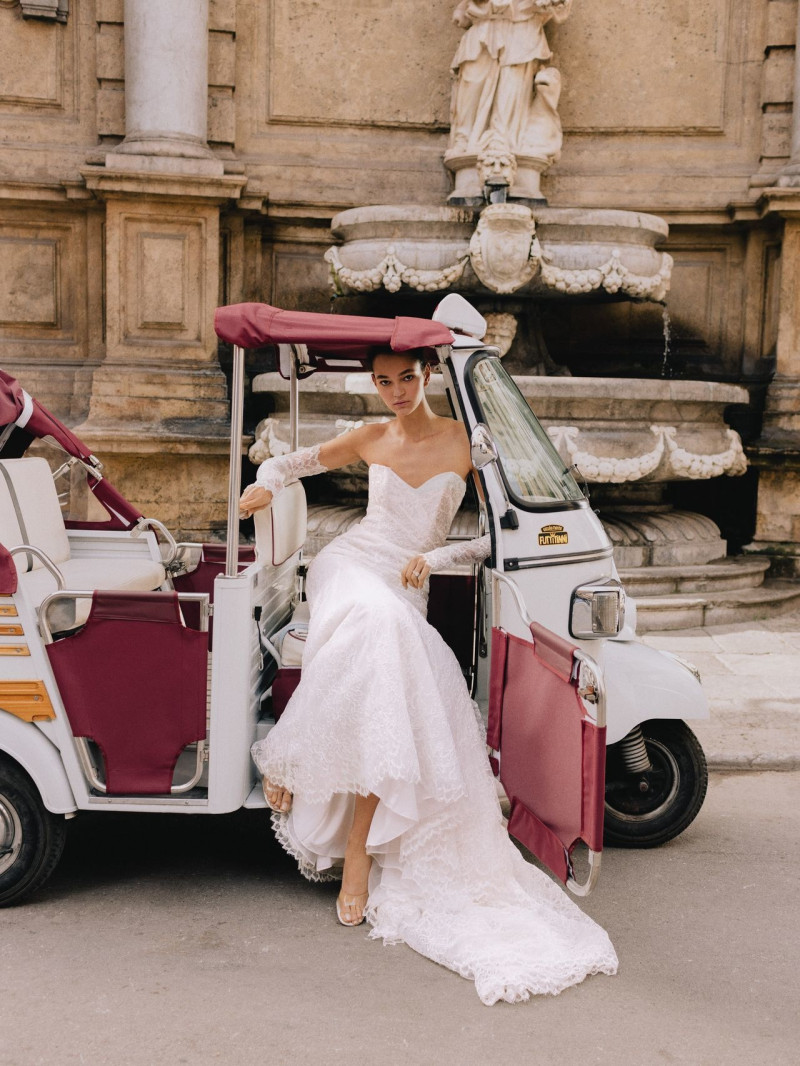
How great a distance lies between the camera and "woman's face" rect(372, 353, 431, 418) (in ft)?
13.0

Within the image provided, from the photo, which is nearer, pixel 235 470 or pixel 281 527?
pixel 235 470

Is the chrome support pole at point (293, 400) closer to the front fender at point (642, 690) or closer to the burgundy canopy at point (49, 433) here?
the burgundy canopy at point (49, 433)

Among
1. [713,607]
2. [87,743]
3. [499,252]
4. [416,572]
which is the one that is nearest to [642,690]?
[416,572]

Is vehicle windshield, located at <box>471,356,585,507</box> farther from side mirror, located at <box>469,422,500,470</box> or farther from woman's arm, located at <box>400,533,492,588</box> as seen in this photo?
woman's arm, located at <box>400,533,492,588</box>

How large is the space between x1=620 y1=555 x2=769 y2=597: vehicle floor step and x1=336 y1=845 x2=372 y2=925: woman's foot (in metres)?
4.63

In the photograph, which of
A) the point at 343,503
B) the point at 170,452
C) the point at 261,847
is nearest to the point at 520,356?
the point at 343,503

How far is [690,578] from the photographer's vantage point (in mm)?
8289

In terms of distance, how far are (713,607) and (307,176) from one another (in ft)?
16.0

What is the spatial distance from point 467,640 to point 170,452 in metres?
5.02

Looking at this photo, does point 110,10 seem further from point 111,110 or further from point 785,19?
point 785,19

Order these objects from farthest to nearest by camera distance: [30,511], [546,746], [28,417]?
[28,417] → [30,511] → [546,746]

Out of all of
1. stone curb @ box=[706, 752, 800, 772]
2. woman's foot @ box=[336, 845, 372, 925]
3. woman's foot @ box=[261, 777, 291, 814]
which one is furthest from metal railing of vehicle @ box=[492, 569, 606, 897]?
stone curb @ box=[706, 752, 800, 772]

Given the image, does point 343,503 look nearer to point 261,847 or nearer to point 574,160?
point 574,160

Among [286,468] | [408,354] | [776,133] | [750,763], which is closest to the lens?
[408,354]
